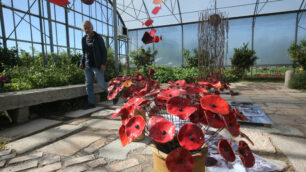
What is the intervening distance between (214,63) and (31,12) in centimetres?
809

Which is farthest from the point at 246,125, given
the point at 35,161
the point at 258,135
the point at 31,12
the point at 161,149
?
the point at 31,12

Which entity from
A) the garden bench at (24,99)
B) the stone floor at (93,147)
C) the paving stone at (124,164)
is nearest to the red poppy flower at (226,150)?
the stone floor at (93,147)

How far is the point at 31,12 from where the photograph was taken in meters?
6.78

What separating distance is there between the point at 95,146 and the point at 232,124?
1.24 meters

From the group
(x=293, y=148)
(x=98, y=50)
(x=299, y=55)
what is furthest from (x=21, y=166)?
(x=299, y=55)

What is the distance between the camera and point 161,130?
24.4 inches

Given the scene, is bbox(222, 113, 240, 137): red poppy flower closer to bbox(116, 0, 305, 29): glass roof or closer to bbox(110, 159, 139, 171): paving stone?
bbox(110, 159, 139, 171): paving stone

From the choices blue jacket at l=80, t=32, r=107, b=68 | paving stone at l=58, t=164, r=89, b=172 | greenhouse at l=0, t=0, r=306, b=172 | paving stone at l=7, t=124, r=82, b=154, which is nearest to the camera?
greenhouse at l=0, t=0, r=306, b=172

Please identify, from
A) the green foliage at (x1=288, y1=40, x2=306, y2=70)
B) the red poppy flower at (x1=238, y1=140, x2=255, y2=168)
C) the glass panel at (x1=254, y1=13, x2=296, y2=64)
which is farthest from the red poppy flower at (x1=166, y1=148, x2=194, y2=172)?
the glass panel at (x1=254, y1=13, x2=296, y2=64)

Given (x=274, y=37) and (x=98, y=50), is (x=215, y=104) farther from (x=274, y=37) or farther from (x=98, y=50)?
(x=274, y=37)

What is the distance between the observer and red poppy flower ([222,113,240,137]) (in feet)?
2.12

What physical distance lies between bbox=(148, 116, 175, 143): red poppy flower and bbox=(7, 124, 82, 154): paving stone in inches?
55.4

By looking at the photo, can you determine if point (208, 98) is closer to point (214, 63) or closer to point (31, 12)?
point (214, 63)

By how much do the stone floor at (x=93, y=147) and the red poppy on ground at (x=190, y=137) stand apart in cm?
66
